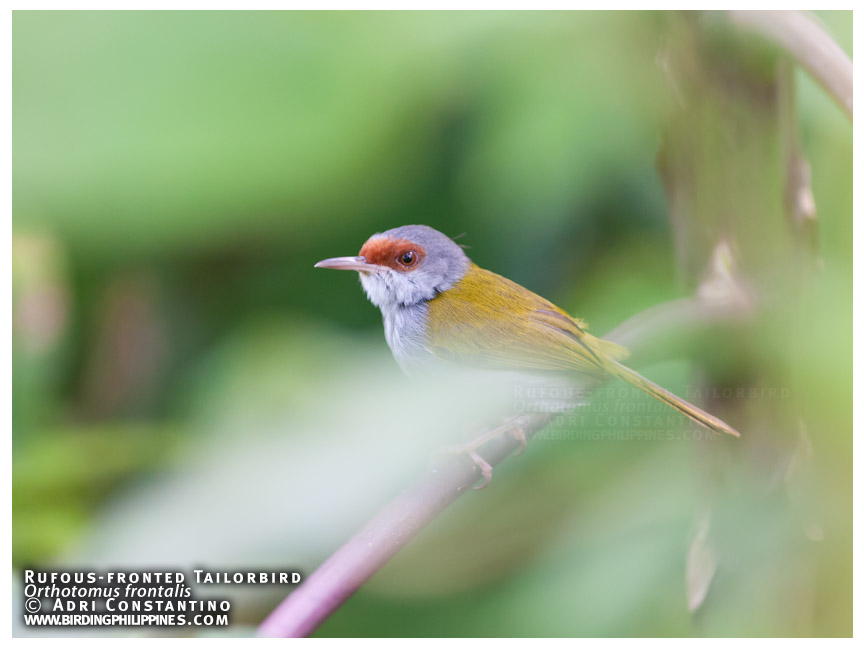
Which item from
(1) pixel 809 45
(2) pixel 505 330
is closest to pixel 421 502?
(2) pixel 505 330

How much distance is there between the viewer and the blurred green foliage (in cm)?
81

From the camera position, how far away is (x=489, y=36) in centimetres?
87

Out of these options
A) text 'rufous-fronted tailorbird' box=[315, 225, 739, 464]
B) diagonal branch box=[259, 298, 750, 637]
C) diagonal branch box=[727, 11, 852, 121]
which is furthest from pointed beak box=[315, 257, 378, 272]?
diagonal branch box=[727, 11, 852, 121]

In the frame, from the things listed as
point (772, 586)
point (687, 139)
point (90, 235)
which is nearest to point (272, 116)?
point (90, 235)

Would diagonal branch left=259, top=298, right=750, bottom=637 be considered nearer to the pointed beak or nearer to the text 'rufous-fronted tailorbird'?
the text 'rufous-fronted tailorbird'

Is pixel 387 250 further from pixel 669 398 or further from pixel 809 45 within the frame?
pixel 809 45

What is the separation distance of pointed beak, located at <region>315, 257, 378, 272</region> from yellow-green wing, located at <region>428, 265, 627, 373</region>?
83mm

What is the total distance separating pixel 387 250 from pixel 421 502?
13.1 inches

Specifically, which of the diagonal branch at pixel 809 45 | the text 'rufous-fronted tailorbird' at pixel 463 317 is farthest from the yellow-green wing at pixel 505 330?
the diagonal branch at pixel 809 45

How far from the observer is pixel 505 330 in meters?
0.83

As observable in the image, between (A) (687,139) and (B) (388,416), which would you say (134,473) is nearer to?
(B) (388,416)

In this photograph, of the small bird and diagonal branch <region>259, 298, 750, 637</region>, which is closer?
diagonal branch <region>259, 298, 750, 637</region>

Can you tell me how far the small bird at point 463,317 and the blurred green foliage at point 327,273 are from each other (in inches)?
0.9

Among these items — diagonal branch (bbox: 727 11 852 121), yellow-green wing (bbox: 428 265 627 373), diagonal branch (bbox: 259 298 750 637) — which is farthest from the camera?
yellow-green wing (bbox: 428 265 627 373)
